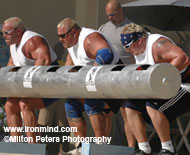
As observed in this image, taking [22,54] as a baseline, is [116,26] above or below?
above

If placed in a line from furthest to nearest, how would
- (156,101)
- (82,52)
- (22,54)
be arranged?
(22,54)
(82,52)
(156,101)

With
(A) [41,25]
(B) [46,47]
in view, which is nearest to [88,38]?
(B) [46,47]

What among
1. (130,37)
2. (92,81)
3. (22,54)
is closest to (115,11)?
(22,54)

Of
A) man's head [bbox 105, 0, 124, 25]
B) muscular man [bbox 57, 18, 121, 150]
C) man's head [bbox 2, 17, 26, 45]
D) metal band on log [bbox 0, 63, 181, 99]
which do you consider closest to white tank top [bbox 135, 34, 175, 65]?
metal band on log [bbox 0, 63, 181, 99]

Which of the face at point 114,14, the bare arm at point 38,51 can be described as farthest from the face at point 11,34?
the face at point 114,14

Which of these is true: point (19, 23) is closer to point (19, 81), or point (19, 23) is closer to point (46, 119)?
point (19, 81)

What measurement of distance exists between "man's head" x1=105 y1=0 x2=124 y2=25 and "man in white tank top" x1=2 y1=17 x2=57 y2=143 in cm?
74

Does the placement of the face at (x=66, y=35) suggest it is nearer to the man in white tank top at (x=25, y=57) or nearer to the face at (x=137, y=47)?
the man in white tank top at (x=25, y=57)

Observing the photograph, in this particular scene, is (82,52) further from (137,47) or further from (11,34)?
(11,34)

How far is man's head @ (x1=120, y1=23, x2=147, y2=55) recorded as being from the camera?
4.82 meters

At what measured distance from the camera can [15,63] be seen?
5.81 meters

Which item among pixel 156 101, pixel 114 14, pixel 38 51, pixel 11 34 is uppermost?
pixel 114 14

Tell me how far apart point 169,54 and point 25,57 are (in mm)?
1547

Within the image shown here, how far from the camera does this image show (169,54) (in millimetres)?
4723
